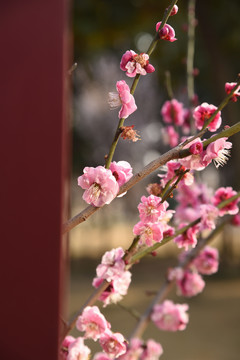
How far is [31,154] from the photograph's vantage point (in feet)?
1.31

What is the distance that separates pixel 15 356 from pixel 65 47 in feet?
0.83

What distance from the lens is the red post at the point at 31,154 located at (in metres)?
0.40

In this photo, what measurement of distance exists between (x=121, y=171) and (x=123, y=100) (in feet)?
0.30

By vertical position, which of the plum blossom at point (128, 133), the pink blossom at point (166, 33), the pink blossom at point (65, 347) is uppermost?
the pink blossom at point (166, 33)

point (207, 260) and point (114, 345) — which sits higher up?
point (207, 260)

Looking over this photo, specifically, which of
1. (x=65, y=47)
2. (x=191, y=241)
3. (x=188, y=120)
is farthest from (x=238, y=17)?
(x=65, y=47)

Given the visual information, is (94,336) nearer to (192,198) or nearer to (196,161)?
(196,161)

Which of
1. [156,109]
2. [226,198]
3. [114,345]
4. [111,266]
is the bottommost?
[114,345]

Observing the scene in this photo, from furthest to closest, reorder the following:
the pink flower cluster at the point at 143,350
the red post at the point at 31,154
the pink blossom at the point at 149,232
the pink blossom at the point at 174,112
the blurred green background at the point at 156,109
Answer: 1. the blurred green background at the point at 156,109
2. the pink blossom at the point at 174,112
3. the pink flower cluster at the point at 143,350
4. the pink blossom at the point at 149,232
5. the red post at the point at 31,154

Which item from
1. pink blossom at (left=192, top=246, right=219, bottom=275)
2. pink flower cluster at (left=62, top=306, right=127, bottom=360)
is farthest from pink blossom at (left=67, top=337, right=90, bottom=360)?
pink blossom at (left=192, top=246, right=219, bottom=275)

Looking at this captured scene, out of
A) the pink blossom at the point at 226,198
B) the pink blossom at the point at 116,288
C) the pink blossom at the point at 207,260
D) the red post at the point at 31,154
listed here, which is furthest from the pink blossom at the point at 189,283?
the red post at the point at 31,154

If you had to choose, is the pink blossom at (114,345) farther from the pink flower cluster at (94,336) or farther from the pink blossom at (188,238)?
the pink blossom at (188,238)

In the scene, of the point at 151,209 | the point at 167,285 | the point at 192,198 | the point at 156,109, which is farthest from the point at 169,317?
the point at 156,109

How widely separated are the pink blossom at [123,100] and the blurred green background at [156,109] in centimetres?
81
